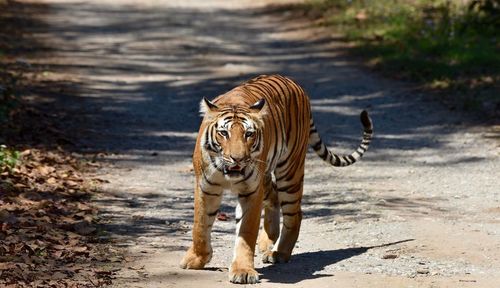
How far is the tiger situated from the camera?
23.7ft

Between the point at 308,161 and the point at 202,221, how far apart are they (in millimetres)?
5459

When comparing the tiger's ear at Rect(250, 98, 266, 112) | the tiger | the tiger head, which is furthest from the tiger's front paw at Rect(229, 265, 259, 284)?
the tiger's ear at Rect(250, 98, 266, 112)

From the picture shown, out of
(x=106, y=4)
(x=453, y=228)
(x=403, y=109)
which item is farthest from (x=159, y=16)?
(x=453, y=228)

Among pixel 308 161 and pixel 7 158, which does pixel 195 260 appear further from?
pixel 308 161

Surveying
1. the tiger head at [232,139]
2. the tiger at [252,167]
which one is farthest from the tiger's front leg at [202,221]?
the tiger head at [232,139]

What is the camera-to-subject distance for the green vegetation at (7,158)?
10.8 meters

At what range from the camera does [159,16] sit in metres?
27.9

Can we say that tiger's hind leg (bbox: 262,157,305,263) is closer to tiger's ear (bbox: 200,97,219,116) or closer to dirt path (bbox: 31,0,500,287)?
dirt path (bbox: 31,0,500,287)

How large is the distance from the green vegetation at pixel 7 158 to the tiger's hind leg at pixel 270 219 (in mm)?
3209

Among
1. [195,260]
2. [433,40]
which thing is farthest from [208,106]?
[433,40]

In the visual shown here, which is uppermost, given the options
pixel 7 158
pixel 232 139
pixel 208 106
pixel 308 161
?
pixel 208 106

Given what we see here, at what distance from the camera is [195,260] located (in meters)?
7.65

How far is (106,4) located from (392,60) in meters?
13.2

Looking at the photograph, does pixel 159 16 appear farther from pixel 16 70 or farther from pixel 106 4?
pixel 16 70
